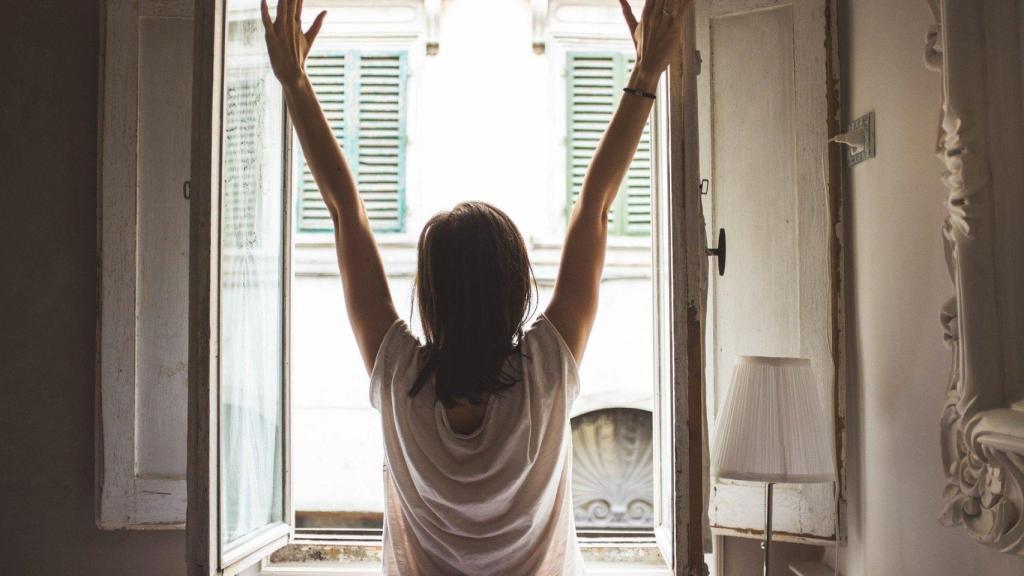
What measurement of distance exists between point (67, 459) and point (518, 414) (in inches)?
78.4

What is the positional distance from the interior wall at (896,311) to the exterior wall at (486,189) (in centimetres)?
198

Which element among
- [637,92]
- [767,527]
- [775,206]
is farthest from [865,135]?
[767,527]

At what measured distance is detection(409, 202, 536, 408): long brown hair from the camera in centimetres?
111

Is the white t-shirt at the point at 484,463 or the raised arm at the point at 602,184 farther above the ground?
the raised arm at the point at 602,184

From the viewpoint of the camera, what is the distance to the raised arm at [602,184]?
1.17 metres

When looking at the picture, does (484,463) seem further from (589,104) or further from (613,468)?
(613,468)

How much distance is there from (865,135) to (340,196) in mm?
1346

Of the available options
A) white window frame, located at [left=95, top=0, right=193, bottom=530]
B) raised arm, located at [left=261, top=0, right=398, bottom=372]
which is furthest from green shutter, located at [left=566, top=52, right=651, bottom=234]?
raised arm, located at [left=261, top=0, right=398, bottom=372]

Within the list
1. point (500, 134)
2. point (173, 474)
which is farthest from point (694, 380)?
point (500, 134)

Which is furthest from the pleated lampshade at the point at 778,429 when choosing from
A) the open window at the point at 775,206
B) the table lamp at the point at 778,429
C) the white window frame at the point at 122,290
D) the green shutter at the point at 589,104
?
the green shutter at the point at 589,104

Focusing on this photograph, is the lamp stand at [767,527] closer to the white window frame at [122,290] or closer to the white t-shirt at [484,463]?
the white t-shirt at [484,463]

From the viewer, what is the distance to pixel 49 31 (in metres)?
2.55

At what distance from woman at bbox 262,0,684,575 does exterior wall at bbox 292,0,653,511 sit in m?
2.77

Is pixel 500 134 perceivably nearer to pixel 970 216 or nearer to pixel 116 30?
pixel 116 30
